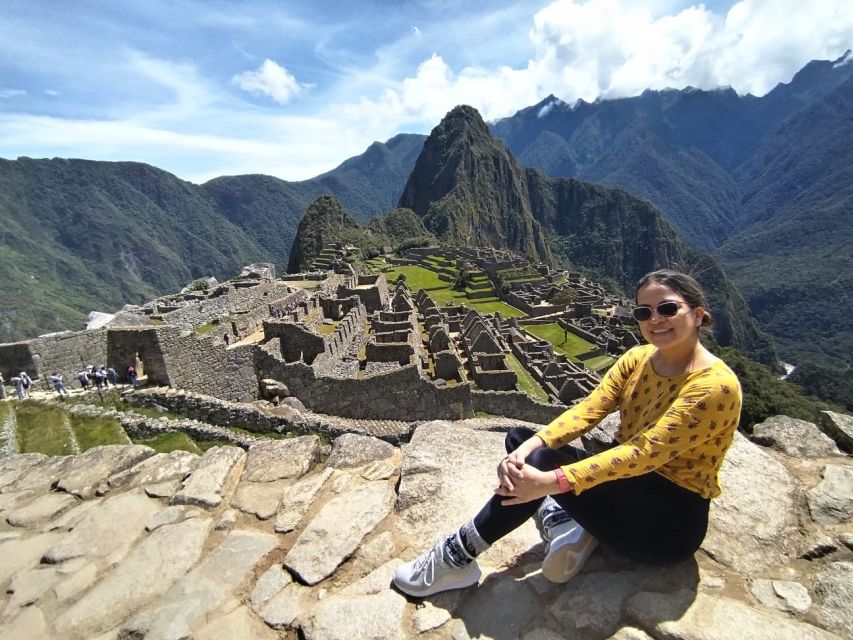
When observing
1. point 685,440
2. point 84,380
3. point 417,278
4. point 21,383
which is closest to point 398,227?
point 417,278

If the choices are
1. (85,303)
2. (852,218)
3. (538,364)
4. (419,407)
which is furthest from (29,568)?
(852,218)

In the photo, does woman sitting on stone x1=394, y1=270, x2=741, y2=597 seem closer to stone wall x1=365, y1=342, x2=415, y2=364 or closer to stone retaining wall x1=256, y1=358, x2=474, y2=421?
stone retaining wall x1=256, y1=358, x2=474, y2=421

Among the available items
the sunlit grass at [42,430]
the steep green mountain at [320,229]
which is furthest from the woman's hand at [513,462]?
the steep green mountain at [320,229]

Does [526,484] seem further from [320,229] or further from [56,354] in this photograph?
[320,229]

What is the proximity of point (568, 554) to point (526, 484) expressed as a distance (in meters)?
0.60

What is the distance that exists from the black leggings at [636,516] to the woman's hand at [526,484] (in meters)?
0.12

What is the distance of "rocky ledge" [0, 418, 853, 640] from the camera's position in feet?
9.23

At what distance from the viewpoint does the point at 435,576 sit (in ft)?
9.82

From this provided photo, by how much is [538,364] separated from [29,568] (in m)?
27.9

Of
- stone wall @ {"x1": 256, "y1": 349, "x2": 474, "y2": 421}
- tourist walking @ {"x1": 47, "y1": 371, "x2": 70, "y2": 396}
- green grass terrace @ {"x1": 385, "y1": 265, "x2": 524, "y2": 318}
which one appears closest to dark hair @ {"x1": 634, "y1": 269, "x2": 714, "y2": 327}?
stone wall @ {"x1": 256, "y1": 349, "x2": 474, "y2": 421}

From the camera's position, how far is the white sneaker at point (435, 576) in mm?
2994

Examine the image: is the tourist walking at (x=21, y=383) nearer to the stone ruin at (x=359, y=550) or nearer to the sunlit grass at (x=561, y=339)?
the stone ruin at (x=359, y=550)

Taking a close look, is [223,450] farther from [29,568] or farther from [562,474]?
[562,474]

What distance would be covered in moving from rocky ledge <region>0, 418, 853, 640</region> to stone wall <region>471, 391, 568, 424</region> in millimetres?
13557
